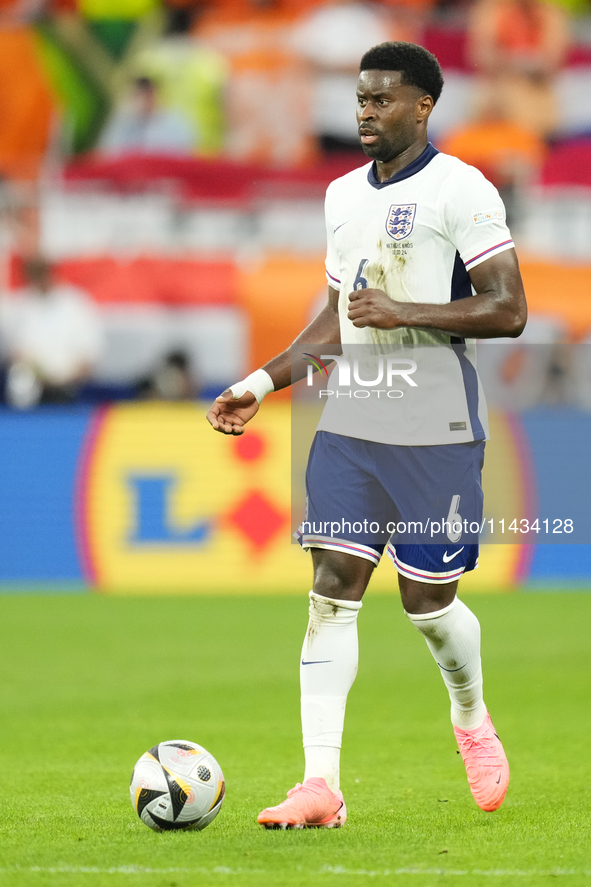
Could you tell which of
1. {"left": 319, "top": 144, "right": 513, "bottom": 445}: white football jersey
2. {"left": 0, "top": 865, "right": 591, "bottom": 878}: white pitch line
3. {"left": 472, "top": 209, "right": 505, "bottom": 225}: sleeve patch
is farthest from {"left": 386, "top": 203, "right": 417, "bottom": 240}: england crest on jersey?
{"left": 0, "top": 865, "right": 591, "bottom": 878}: white pitch line

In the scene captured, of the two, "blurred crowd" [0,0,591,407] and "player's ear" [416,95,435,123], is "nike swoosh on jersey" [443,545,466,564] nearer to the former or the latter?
"player's ear" [416,95,435,123]

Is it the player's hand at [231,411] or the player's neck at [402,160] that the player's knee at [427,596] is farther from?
the player's neck at [402,160]

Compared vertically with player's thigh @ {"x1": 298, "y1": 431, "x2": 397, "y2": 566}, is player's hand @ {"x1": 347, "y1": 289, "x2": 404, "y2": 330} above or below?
above

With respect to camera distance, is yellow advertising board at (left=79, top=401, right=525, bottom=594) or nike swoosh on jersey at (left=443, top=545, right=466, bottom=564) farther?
yellow advertising board at (left=79, top=401, right=525, bottom=594)

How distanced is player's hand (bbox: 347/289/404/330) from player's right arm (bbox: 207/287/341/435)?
48cm

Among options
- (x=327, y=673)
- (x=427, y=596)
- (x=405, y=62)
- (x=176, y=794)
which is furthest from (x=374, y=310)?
(x=176, y=794)

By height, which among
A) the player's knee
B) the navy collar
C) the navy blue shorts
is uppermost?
the navy collar

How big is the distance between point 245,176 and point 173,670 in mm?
8319

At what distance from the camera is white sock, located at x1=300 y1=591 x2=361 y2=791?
172 inches

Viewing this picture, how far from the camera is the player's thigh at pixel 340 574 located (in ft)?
14.4

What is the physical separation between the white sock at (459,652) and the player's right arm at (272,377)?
0.87 meters

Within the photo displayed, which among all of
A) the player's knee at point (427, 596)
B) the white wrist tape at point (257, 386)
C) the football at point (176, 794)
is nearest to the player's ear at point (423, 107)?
the white wrist tape at point (257, 386)

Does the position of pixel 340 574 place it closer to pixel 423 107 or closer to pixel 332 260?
pixel 332 260

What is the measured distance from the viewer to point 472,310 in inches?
167
